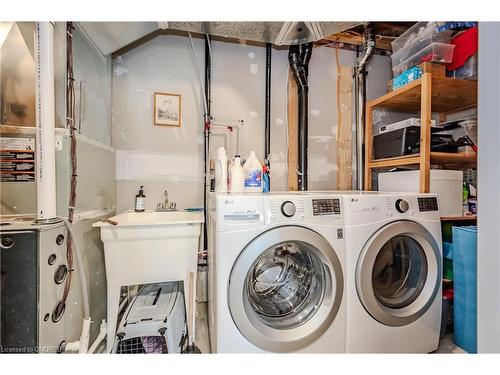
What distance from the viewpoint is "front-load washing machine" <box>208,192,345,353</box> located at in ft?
3.38

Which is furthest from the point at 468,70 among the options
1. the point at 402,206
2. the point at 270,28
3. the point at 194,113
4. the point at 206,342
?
the point at 206,342

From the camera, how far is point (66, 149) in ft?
3.73

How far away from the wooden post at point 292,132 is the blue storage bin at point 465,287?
44.7 inches

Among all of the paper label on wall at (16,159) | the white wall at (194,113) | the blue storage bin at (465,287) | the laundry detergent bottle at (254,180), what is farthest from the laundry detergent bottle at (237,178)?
the blue storage bin at (465,287)

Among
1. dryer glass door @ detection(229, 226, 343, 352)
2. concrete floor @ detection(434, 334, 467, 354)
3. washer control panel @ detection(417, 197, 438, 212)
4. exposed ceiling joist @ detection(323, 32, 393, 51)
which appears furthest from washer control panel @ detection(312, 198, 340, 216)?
exposed ceiling joist @ detection(323, 32, 393, 51)

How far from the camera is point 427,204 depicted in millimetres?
1320

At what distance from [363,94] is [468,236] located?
141 centimetres

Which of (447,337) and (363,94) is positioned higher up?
(363,94)

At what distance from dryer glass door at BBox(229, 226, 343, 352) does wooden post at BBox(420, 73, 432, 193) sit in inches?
35.5

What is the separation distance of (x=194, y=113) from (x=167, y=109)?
0.69 feet

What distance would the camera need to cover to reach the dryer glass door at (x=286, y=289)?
1036 mm

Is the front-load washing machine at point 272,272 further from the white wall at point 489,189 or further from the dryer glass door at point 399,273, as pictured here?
the white wall at point 489,189
